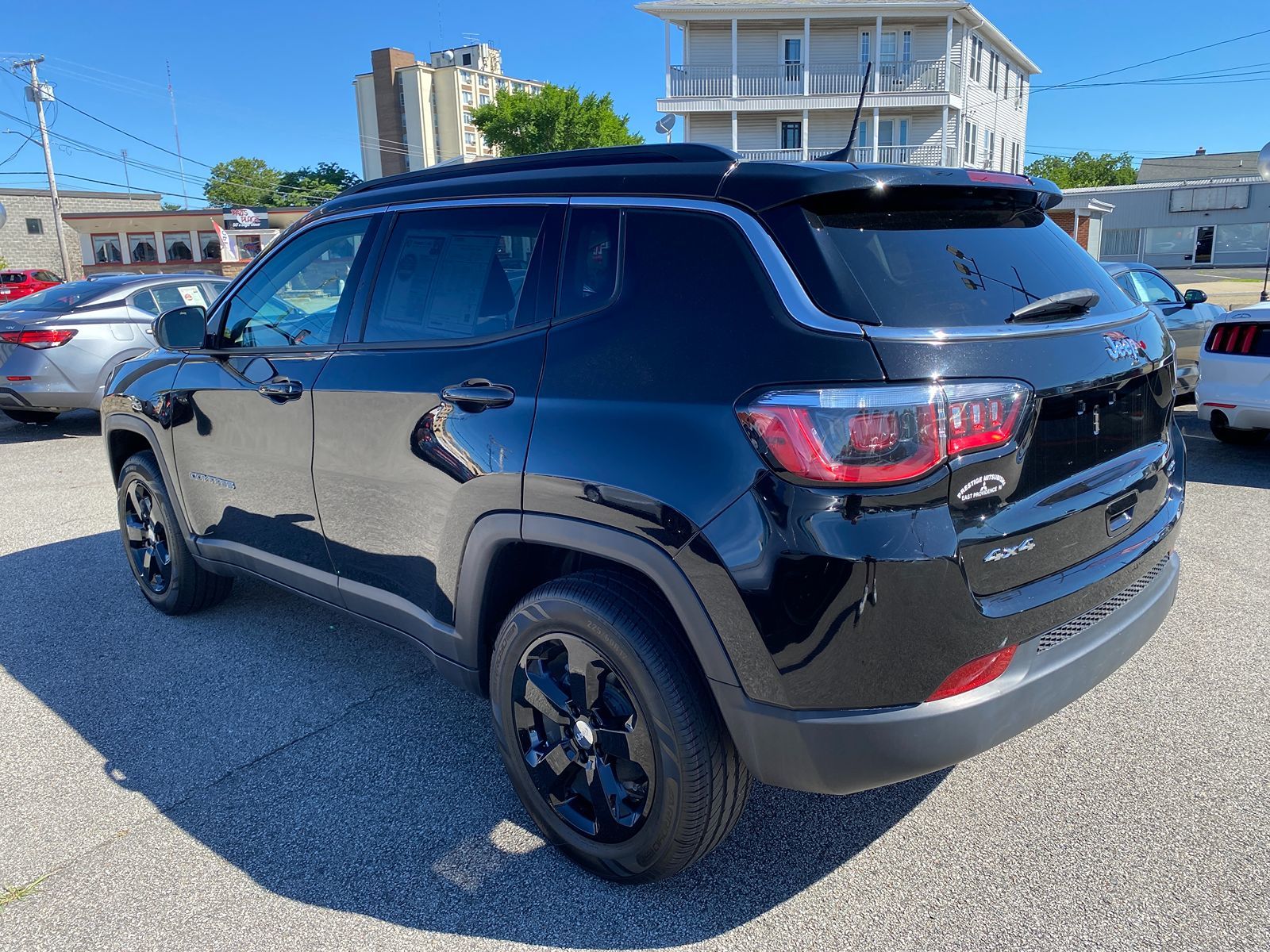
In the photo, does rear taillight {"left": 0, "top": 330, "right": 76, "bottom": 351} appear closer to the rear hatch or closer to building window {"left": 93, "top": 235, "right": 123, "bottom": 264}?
the rear hatch

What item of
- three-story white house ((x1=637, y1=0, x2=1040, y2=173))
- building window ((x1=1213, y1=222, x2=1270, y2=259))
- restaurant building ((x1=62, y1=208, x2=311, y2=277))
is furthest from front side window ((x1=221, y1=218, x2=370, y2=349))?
building window ((x1=1213, y1=222, x2=1270, y2=259))

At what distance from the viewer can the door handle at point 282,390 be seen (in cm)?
333

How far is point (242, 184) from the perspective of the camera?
97312 mm

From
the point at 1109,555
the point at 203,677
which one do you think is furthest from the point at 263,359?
the point at 1109,555

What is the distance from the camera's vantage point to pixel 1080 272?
271 cm

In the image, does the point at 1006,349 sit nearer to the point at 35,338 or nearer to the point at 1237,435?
the point at 1237,435

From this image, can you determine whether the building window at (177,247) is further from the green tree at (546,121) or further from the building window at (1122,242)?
the building window at (1122,242)

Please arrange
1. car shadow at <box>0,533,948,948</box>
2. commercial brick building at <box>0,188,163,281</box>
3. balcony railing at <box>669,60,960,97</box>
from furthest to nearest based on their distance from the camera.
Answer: commercial brick building at <box>0,188,163,281</box> → balcony railing at <box>669,60,960,97</box> → car shadow at <box>0,533,948,948</box>

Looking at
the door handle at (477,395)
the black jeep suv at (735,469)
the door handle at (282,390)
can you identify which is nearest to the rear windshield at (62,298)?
the door handle at (282,390)

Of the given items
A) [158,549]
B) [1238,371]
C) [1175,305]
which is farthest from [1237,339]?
[158,549]

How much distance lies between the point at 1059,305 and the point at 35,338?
9.55 metres

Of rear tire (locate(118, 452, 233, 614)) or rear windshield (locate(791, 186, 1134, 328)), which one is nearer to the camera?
rear windshield (locate(791, 186, 1134, 328))

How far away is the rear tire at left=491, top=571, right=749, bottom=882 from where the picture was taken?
7.47 feet

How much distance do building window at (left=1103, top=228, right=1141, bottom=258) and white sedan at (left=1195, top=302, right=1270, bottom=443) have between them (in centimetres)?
5156
